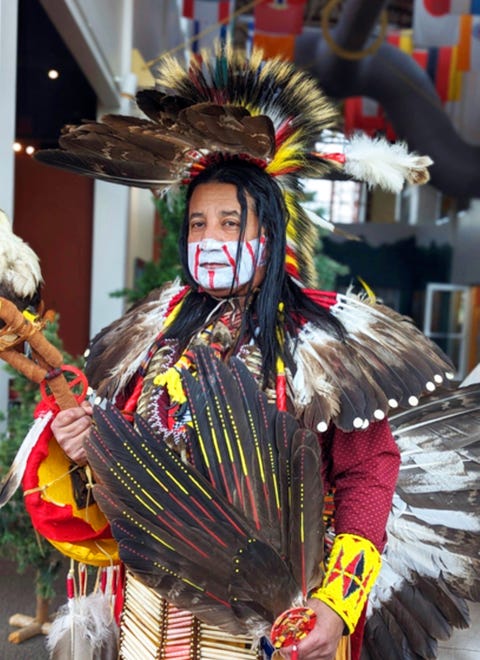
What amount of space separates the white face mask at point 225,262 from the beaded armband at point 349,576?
1.75ft

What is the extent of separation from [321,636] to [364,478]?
11.6 inches

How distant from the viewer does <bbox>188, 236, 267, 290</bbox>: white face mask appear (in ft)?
4.74

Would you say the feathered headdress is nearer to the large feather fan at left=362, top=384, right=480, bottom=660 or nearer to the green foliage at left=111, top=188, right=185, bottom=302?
the large feather fan at left=362, top=384, right=480, bottom=660

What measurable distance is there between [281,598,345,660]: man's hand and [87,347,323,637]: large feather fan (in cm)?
6

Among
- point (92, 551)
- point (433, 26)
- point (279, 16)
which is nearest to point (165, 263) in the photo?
point (92, 551)

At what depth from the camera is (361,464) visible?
4.49 feet

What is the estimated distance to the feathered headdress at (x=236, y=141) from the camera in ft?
4.55

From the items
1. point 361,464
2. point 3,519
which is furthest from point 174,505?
point 3,519

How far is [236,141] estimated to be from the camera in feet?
4.44

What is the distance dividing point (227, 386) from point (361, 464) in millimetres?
340

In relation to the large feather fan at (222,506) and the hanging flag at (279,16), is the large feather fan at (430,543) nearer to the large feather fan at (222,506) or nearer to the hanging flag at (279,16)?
the large feather fan at (222,506)

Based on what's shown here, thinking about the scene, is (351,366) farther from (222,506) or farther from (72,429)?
(72,429)

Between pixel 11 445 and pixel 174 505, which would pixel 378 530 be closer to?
pixel 174 505

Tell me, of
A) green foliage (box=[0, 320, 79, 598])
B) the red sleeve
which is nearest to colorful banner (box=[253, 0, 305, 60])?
green foliage (box=[0, 320, 79, 598])
